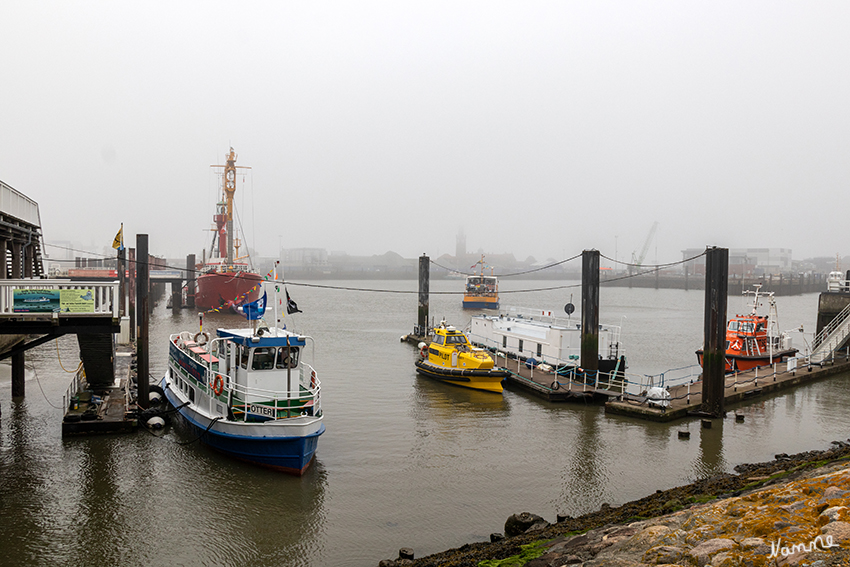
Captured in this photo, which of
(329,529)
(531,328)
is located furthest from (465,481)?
(531,328)

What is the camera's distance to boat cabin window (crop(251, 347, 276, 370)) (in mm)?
16141

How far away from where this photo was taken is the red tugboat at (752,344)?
101 feet

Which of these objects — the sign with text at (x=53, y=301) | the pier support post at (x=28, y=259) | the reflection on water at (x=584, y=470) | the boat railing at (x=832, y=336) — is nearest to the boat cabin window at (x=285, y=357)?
the sign with text at (x=53, y=301)

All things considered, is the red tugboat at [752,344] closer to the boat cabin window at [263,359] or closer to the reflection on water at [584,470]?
the reflection on water at [584,470]

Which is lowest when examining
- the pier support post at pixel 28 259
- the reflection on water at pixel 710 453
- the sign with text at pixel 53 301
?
the reflection on water at pixel 710 453

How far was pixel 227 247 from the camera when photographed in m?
76.7

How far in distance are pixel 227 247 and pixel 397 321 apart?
1113 inches

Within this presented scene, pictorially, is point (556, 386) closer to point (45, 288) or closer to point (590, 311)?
point (590, 311)

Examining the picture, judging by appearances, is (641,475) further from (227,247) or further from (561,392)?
(227,247)

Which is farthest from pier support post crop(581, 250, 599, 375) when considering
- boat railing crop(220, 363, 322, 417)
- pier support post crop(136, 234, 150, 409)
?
pier support post crop(136, 234, 150, 409)

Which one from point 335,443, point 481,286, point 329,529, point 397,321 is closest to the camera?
point 329,529

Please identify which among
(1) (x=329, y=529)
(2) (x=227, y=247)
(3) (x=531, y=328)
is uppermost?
(2) (x=227, y=247)

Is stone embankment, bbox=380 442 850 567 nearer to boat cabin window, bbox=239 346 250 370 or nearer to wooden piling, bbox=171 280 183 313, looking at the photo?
boat cabin window, bbox=239 346 250 370

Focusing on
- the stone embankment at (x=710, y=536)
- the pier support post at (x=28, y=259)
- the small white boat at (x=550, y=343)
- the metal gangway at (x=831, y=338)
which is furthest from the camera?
the metal gangway at (x=831, y=338)
